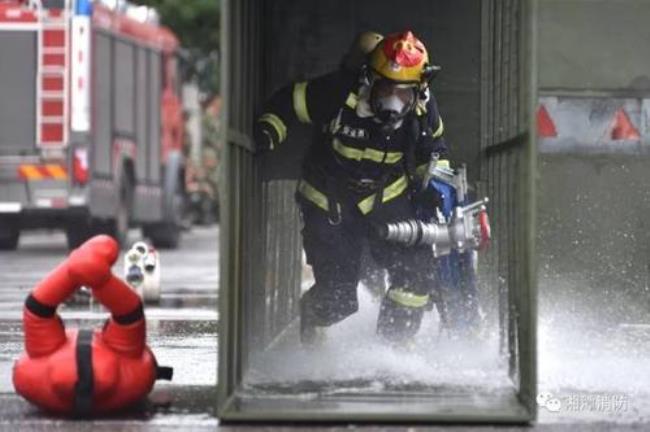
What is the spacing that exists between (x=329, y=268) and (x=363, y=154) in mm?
587

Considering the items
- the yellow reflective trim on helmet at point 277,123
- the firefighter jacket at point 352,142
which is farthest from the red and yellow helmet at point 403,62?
the yellow reflective trim on helmet at point 277,123

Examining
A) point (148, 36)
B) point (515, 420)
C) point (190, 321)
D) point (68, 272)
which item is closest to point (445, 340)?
point (515, 420)

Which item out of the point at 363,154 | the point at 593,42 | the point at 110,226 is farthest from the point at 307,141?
the point at 110,226

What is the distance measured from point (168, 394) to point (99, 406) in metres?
0.77

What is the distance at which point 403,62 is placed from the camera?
789 cm

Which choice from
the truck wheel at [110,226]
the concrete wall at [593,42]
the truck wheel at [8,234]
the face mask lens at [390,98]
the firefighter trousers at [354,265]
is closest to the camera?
the face mask lens at [390,98]

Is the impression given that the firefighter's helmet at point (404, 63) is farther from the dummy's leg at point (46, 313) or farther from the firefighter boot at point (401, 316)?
the dummy's leg at point (46, 313)

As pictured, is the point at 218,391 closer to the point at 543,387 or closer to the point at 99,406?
the point at 99,406

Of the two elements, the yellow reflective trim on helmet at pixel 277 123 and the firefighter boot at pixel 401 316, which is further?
the firefighter boot at pixel 401 316

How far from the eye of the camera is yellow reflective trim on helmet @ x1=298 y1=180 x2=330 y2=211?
828 cm

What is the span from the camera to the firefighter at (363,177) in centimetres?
801

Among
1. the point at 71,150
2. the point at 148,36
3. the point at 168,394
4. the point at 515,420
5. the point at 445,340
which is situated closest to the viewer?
the point at 515,420

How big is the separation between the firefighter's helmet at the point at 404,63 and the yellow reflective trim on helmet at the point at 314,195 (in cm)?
71

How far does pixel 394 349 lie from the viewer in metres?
8.05
